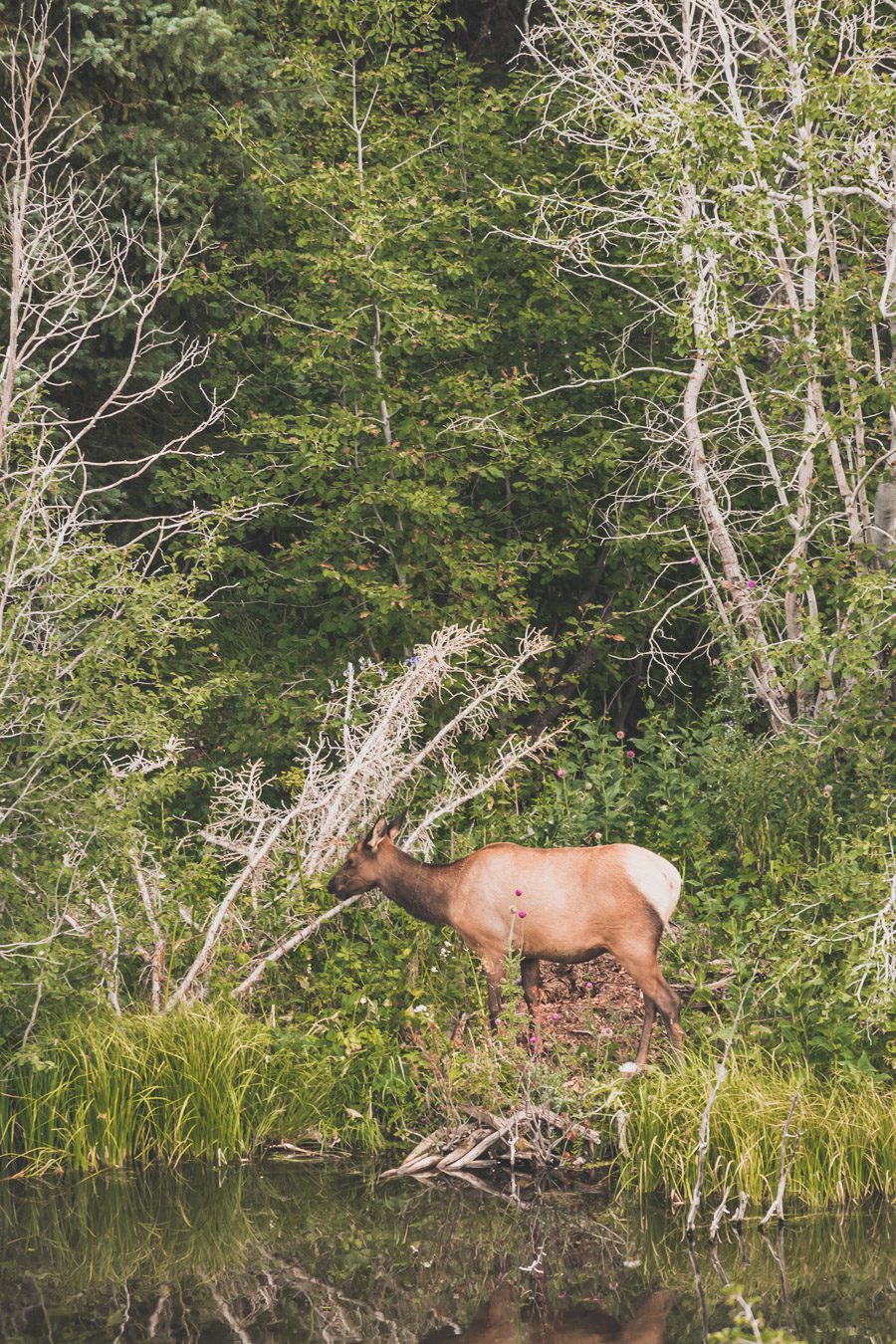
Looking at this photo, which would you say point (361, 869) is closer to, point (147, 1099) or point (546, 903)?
point (546, 903)

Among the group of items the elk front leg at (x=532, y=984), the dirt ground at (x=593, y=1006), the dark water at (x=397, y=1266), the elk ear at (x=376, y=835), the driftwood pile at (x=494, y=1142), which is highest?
the elk ear at (x=376, y=835)

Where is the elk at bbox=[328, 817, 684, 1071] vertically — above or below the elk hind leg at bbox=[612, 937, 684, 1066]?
above

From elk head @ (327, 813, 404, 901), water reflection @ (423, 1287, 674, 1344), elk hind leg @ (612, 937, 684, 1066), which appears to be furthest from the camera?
elk head @ (327, 813, 404, 901)

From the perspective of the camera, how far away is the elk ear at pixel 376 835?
355 inches

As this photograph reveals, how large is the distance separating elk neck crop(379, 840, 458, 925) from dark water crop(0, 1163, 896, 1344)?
1.43m

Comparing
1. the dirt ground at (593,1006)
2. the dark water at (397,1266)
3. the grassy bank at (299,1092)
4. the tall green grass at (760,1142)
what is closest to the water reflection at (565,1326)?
the dark water at (397,1266)

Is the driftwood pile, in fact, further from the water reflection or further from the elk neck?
the water reflection

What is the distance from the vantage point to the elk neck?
29.3 feet

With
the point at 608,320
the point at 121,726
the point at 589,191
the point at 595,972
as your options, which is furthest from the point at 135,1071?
the point at 589,191

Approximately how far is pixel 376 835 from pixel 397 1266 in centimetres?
260

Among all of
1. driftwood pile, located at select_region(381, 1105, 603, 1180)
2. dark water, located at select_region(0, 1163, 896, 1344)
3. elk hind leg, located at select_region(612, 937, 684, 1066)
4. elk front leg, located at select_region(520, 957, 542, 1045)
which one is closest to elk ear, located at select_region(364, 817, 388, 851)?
elk front leg, located at select_region(520, 957, 542, 1045)

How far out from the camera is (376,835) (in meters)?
9.02

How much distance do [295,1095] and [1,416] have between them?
3835mm

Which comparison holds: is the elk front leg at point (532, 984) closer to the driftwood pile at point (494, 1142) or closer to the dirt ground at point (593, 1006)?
the dirt ground at point (593, 1006)
